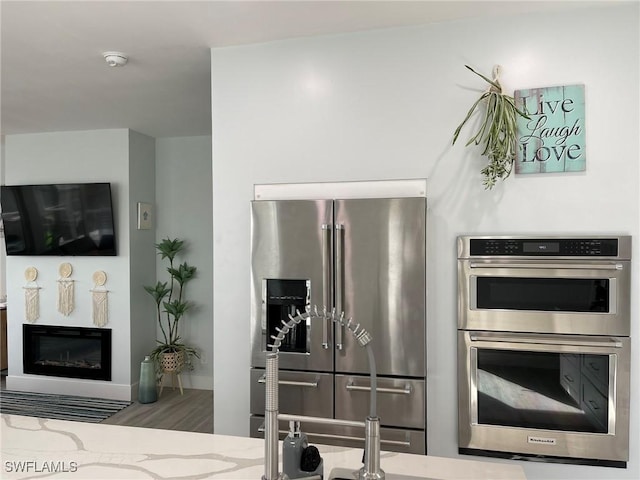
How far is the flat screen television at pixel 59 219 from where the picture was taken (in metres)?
4.76

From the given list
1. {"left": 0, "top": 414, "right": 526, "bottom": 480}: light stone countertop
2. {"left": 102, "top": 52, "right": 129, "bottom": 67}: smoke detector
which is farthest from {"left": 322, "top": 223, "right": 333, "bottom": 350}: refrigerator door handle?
{"left": 102, "top": 52, "right": 129, "bottom": 67}: smoke detector

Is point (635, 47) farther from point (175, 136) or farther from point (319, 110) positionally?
point (175, 136)

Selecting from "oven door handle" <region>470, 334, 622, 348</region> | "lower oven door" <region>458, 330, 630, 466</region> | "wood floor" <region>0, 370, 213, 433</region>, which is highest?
"oven door handle" <region>470, 334, 622, 348</region>

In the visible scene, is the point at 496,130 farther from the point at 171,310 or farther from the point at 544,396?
the point at 171,310

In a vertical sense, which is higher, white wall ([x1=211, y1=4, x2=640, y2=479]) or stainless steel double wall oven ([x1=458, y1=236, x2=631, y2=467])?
white wall ([x1=211, y1=4, x2=640, y2=479])

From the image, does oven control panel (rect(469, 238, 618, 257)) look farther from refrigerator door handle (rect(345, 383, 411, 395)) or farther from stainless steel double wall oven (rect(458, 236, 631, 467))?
refrigerator door handle (rect(345, 383, 411, 395))

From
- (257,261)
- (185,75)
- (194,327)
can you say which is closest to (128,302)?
(194,327)

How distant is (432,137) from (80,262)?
3.96 meters

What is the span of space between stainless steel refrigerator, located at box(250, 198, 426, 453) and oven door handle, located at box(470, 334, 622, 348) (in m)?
0.30

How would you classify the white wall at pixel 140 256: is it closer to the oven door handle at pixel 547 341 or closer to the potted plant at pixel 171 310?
the potted plant at pixel 171 310

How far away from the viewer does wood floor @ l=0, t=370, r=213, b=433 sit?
411 cm

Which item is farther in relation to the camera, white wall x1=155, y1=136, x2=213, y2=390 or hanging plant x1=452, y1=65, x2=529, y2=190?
white wall x1=155, y1=136, x2=213, y2=390

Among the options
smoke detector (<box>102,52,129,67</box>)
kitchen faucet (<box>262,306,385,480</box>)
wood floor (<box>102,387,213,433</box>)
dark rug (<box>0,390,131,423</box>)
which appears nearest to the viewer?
kitchen faucet (<box>262,306,385,480</box>)

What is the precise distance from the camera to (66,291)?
16.1ft
